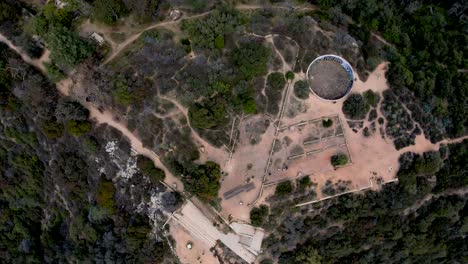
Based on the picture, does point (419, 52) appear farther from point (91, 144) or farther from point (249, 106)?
point (91, 144)

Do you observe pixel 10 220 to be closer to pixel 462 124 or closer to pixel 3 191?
pixel 3 191

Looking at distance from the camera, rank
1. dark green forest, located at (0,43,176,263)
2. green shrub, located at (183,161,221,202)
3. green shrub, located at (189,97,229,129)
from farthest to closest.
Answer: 1. dark green forest, located at (0,43,176,263)
2. green shrub, located at (183,161,221,202)
3. green shrub, located at (189,97,229,129)

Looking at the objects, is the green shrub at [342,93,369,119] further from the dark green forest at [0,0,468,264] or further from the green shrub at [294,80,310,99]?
the green shrub at [294,80,310,99]

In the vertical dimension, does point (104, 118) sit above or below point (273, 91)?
below

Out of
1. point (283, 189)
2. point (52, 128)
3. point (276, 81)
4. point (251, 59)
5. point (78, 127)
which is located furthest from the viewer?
point (52, 128)

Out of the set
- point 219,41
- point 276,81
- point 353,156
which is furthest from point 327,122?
point 219,41

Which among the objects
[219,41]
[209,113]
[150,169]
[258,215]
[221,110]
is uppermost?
[219,41]

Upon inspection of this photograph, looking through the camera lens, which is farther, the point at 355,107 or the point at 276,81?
the point at 355,107

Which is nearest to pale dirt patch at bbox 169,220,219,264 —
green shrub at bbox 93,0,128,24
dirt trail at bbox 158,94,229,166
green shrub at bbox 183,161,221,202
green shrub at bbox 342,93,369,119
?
green shrub at bbox 183,161,221,202
